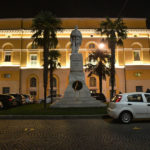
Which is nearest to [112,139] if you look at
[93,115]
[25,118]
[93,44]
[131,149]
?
[131,149]

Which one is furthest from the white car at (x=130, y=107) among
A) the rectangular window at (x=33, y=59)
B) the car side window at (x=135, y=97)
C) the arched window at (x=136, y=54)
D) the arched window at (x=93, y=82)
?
the arched window at (x=136, y=54)

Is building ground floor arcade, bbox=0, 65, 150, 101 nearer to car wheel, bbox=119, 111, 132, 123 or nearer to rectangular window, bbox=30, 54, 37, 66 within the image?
rectangular window, bbox=30, 54, 37, 66

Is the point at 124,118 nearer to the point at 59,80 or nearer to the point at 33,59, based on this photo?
the point at 59,80

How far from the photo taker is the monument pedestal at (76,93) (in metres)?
17.1

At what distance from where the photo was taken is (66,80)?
127 ft

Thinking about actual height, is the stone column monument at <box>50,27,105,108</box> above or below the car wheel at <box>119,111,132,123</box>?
above

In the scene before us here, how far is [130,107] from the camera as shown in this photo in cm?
956

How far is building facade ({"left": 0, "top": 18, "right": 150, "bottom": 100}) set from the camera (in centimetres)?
3856

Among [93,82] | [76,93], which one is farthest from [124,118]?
[93,82]

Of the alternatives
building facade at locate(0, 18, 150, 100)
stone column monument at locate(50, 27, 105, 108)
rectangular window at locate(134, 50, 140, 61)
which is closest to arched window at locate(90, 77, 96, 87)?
building facade at locate(0, 18, 150, 100)

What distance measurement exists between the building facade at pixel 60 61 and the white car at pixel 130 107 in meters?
29.1

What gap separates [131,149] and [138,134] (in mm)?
2070

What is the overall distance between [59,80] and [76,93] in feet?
70.4

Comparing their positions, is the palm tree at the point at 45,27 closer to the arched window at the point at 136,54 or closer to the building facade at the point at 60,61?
the building facade at the point at 60,61
